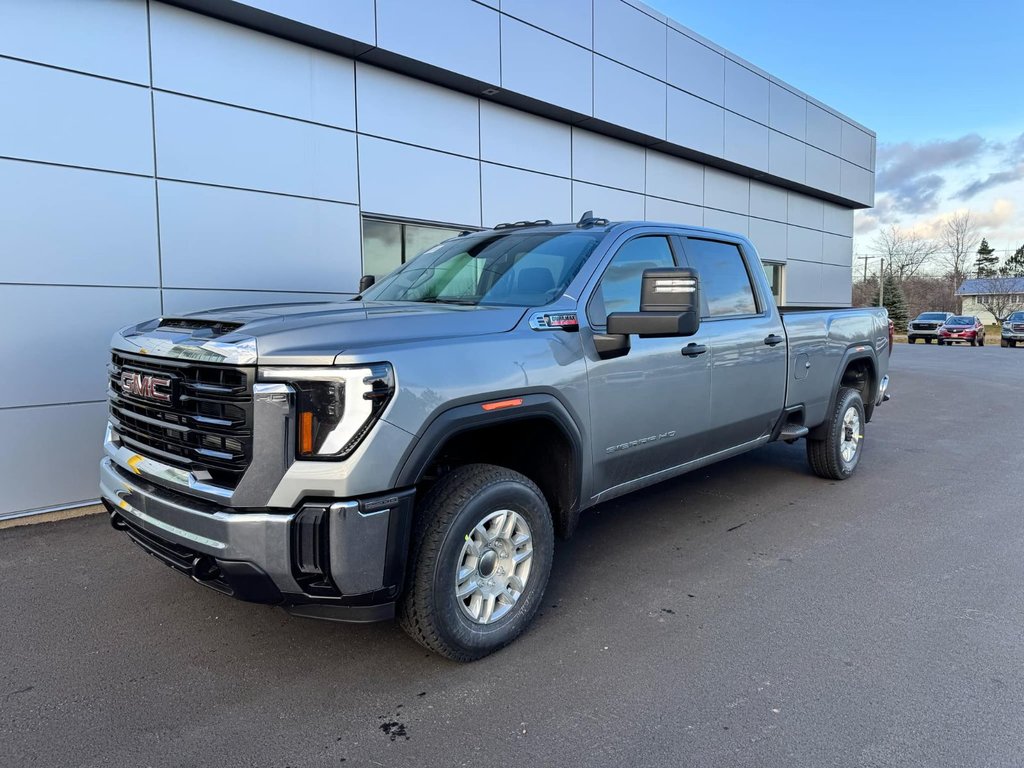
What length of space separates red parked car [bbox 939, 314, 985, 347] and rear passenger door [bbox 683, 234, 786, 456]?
35.3 metres

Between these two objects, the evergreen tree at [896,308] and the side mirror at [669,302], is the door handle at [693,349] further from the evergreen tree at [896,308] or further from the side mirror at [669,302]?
the evergreen tree at [896,308]

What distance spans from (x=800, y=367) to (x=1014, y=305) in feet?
278

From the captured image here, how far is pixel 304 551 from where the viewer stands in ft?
8.30

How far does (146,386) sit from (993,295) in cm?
8293

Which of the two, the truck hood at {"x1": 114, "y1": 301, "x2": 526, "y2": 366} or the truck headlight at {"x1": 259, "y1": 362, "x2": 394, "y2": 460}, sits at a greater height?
the truck hood at {"x1": 114, "y1": 301, "x2": 526, "y2": 366}

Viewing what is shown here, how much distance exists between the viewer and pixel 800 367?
540 centimetres

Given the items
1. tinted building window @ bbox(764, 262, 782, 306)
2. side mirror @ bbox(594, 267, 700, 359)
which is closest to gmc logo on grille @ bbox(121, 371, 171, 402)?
side mirror @ bbox(594, 267, 700, 359)

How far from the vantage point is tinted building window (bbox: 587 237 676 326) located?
12.2 ft

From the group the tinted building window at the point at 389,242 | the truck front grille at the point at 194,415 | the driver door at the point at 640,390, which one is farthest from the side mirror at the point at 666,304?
the tinted building window at the point at 389,242

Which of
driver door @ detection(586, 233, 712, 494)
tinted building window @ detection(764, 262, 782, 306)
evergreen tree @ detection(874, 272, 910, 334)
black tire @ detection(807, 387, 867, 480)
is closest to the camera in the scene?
driver door @ detection(586, 233, 712, 494)

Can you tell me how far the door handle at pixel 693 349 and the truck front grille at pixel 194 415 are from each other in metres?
2.58

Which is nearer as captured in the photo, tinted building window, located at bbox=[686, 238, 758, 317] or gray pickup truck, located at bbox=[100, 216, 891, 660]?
gray pickup truck, located at bbox=[100, 216, 891, 660]

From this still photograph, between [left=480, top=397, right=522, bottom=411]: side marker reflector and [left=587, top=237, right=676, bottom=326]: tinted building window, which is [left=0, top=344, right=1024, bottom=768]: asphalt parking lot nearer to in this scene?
[left=480, top=397, right=522, bottom=411]: side marker reflector

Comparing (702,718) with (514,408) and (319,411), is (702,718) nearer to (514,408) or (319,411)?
(514,408)
